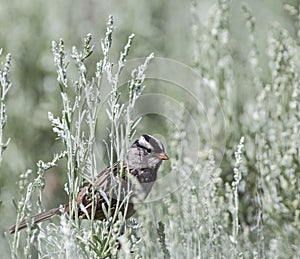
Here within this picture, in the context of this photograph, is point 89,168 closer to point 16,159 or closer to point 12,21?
point 16,159

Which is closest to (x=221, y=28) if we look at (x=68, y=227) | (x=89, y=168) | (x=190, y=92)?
(x=190, y=92)

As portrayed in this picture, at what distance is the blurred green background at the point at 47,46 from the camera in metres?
5.23

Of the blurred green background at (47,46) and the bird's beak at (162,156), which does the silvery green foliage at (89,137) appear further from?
the blurred green background at (47,46)

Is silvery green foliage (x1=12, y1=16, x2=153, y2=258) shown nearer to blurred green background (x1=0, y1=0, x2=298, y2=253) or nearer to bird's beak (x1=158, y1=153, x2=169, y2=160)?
bird's beak (x1=158, y1=153, x2=169, y2=160)

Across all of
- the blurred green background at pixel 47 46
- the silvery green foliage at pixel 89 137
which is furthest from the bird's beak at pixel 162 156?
the blurred green background at pixel 47 46

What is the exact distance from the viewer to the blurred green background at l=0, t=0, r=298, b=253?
523 centimetres

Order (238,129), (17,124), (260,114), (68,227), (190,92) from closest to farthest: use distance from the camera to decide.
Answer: (68,227) < (260,114) < (238,129) < (190,92) < (17,124)

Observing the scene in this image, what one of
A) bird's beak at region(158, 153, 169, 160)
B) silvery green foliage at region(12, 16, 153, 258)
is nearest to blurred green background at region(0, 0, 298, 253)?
bird's beak at region(158, 153, 169, 160)

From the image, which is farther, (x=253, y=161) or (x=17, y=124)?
(x=17, y=124)

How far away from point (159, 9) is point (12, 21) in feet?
4.97

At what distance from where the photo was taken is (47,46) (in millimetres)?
5598

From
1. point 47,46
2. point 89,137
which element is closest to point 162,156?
point 89,137

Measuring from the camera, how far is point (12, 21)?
5.64 m

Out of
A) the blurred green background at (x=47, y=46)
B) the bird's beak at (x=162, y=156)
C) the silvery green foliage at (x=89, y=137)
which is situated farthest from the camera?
the blurred green background at (x=47, y=46)
